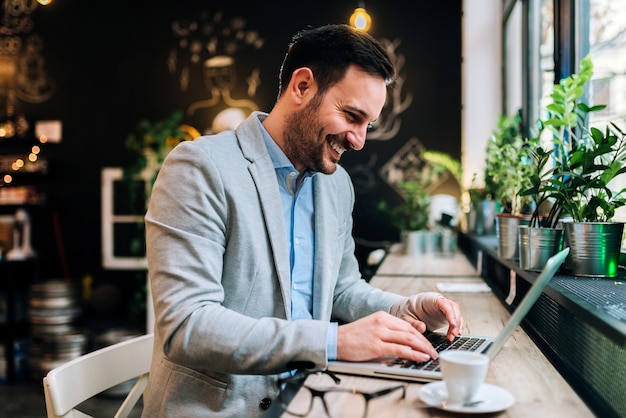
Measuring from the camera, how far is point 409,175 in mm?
4754

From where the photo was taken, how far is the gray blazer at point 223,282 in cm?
118

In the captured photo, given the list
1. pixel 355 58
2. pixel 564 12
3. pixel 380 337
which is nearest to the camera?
pixel 380 337

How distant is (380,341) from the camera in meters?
1.18

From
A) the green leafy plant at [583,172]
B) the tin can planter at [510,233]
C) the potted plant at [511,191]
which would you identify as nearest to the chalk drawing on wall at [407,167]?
the potted plant at [511,191]

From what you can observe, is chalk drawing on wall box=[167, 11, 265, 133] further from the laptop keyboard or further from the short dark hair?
the laptop keyboard

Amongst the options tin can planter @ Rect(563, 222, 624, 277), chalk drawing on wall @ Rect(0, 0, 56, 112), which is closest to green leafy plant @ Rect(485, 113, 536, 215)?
tin can planter @ Rect(563, 222, 624, 277)

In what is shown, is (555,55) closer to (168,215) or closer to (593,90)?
(593,90)

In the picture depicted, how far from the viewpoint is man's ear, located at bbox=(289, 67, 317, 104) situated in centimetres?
146

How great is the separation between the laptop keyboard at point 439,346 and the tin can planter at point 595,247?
404 millimetres

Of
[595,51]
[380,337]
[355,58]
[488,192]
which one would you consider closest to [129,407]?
[380,337]

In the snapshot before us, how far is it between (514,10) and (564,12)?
177 cm

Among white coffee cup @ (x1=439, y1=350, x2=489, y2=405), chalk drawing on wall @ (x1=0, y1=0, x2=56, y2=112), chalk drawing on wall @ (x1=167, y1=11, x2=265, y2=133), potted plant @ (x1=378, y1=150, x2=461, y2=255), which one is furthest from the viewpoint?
chalk drawing on wall @ (x1=0, y1=0, x2=56, y2=112)

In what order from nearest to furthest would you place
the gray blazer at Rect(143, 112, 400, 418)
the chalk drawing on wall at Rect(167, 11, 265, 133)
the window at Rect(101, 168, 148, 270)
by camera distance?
the gray blazer at Rect(143, 112, 400, 418) < the chalk drawing on wall at Rect(167, 11, 265, 133) < the window at Rect(101, 168, 148, 270)

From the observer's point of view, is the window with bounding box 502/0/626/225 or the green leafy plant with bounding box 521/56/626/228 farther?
the window with bounding box 502/0/626/225
